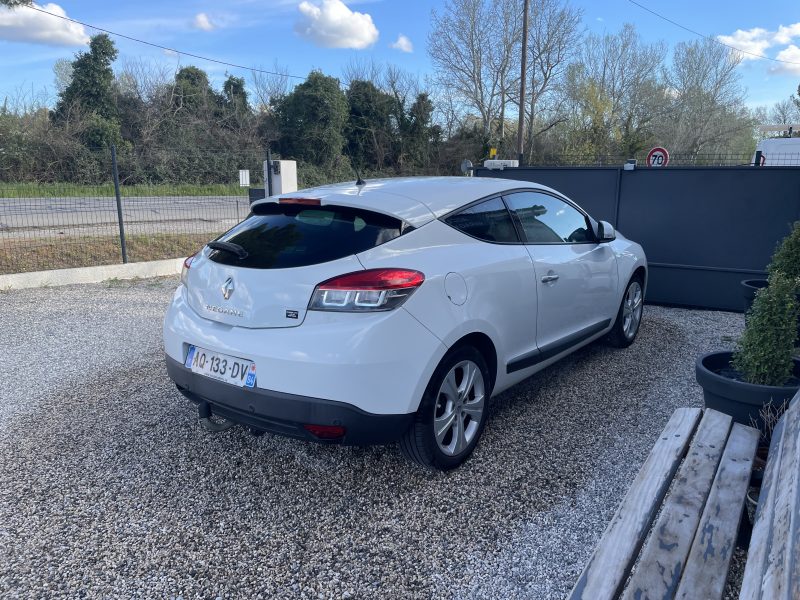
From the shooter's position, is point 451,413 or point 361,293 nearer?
point 361,293

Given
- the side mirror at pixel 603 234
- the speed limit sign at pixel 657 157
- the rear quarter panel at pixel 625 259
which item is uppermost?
the speed limit sign at pixel 657 157

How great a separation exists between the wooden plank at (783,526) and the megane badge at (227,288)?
7.87 feet

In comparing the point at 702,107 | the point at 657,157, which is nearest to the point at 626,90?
the point at 702,107

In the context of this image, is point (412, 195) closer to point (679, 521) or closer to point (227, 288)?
point (227, 288)

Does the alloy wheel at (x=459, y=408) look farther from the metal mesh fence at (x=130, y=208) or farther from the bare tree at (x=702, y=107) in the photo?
the bare tree at (x=702, y=107)

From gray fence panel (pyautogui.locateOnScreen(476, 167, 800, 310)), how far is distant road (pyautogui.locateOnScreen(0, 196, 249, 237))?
7902 mm

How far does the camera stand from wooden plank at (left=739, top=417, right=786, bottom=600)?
1511mm

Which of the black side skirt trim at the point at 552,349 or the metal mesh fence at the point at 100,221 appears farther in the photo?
the metal mesh fence at the point at 100,221

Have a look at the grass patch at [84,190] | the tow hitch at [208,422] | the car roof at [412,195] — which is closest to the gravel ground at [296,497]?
the tow hitch at [208,422]

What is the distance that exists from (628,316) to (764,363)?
7.29 ft

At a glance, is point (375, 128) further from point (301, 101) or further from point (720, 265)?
point (720, 265)

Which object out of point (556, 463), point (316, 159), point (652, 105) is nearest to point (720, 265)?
point (556, 463)

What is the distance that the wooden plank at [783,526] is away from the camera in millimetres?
1356

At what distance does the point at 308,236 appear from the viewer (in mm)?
2934
